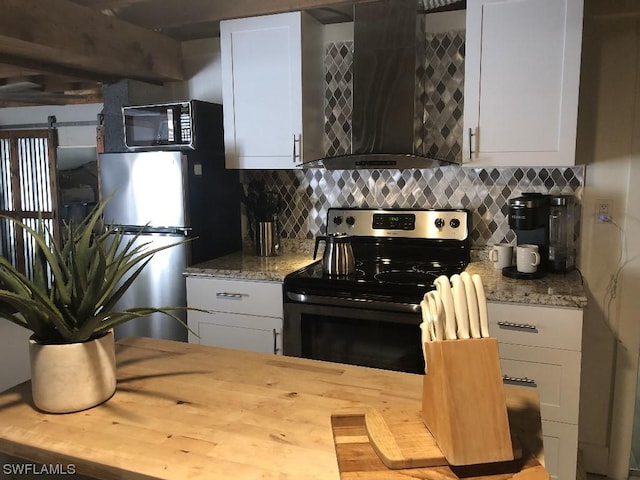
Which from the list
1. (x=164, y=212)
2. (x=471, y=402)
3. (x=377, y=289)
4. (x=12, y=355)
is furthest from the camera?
(x=164, y=212)

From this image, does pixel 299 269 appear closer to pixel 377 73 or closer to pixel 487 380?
pixel 377 73

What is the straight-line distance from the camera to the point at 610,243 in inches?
105

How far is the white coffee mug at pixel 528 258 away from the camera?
2.48m

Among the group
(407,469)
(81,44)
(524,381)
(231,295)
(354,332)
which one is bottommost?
(524,381)

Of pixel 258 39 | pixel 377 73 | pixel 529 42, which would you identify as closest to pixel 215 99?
pixel 258 39

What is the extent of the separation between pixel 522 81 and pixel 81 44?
2088 millimetres

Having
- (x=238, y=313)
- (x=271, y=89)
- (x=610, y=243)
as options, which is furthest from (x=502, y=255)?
(x=271, y=89)

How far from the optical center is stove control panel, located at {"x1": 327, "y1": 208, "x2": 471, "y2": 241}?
2.88 metres

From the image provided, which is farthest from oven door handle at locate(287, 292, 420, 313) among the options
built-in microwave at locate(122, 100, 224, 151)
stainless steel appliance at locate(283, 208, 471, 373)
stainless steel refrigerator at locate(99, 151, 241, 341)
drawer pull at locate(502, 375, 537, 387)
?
built-in microwave at locate(122, 100, 224, 151)

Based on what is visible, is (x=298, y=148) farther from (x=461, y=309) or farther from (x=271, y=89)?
(x=461, y=309)

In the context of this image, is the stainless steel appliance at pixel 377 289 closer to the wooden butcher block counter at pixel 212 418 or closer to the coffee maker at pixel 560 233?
the coffee maker at pixel 560 233

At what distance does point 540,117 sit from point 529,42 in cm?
A: 34

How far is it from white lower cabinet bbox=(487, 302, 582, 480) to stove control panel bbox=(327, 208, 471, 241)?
680mm

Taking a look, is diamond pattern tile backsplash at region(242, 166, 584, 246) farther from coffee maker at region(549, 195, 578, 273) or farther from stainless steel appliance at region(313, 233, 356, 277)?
stainless steel appliance at region(313, 233, 356, 277)
